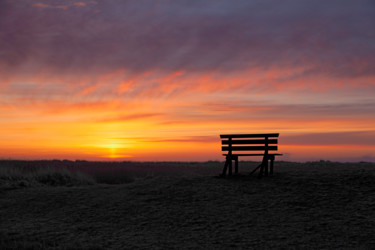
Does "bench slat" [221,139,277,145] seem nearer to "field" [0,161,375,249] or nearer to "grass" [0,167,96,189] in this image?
"field" [0,161,375,249]

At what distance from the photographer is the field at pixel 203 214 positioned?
1113 centimetres

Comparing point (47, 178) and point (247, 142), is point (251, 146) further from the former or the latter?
point (47, 178)

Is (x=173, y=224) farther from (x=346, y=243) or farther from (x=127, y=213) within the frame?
(x=346, y=243)

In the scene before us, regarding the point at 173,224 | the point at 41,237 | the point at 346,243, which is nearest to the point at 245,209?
the point at 173,224

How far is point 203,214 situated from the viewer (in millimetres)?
13812

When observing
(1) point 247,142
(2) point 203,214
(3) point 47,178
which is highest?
(1) point 247,142

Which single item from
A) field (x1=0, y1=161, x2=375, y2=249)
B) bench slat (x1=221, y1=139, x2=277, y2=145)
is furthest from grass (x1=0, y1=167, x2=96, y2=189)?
bench slat (x1=221, y1=139, x2=277, y2=145)

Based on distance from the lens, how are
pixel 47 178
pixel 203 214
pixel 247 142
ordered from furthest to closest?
pixel 47 178, pixel 247 142, pixel 203 214

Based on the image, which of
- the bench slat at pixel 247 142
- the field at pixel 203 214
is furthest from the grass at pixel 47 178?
the bench slat at pixel 247 142

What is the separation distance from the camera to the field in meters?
11.1

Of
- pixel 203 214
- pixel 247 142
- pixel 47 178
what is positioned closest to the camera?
pixel 203 214

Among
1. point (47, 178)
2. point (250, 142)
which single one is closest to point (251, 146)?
point (250, 142)

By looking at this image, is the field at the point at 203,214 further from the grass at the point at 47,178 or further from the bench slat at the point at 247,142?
the grass at the point at 47,178

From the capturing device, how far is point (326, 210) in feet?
43.7
